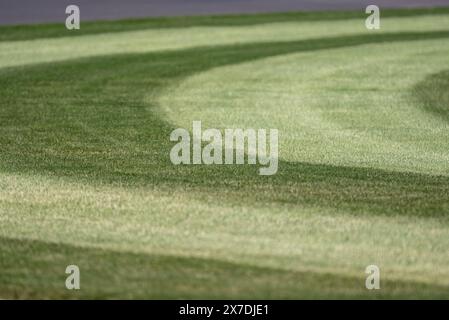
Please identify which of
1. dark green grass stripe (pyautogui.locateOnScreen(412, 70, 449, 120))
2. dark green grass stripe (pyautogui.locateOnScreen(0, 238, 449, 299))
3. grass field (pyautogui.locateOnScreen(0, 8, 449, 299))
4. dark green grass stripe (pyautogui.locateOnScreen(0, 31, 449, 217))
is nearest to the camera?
dark green grass stripe (pyautogui.locateOnScreen(0, 238, 449, 299))

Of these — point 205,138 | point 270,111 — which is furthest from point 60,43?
point 205,138

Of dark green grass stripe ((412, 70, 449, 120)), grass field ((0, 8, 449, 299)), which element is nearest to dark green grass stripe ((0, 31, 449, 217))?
grass field ((0, 8, 449, 299))

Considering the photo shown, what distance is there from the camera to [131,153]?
470 inches

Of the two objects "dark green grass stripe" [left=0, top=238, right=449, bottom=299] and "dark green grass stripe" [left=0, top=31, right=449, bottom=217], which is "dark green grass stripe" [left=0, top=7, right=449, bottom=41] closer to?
"dark green grass stripe" [left=0, top=31, right=449, bottom=217]

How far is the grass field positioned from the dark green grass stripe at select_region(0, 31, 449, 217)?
32mm

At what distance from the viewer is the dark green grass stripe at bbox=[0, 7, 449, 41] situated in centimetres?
2677

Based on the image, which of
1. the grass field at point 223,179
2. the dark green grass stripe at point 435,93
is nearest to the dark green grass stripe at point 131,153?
the grass field at point 223,179

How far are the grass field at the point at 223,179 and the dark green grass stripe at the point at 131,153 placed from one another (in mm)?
32

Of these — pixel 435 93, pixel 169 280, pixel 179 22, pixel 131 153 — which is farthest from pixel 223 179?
pixel 179 22

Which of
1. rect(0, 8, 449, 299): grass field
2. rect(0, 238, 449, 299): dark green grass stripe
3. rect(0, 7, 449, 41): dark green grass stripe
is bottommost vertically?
rect(0, 238, 449, 299): dark green grass stripe

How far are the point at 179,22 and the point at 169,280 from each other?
22.5 metres

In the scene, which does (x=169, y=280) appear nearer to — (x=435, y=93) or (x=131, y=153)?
(x=131, y=153)

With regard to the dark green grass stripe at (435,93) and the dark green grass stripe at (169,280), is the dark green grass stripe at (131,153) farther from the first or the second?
the dark green grass stripe at (435,93)
